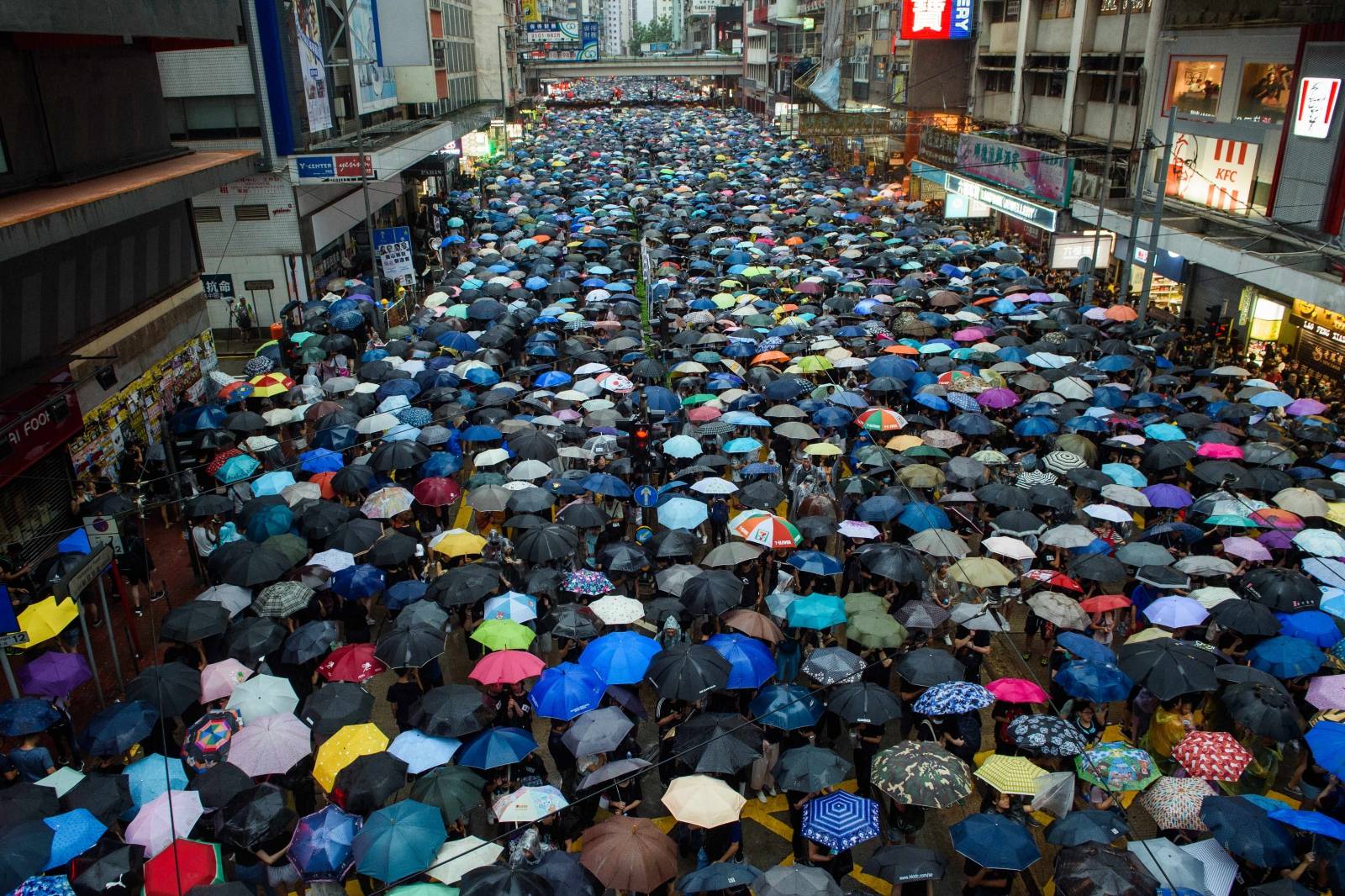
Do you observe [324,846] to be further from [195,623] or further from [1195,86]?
[1195,86]

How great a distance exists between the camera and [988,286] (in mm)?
25031

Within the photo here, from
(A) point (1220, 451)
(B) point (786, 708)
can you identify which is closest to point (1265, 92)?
(A) point (1220, 451)

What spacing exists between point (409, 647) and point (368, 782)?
6.11 feet

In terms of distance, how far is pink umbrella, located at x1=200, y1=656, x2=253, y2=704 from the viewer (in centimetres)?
921

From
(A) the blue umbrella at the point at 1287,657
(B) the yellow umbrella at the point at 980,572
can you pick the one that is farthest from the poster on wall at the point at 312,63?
(A) the blue umbrella at the point at 1287,657

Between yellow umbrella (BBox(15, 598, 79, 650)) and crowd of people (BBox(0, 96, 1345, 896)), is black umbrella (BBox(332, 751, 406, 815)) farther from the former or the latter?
yellow umbrella (BBox(15, 598, 79, 650))

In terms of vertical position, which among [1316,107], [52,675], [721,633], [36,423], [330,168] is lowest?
[721,633]

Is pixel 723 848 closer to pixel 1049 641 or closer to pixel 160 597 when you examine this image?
pixel 1049 641

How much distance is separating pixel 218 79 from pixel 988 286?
20705 millimetres

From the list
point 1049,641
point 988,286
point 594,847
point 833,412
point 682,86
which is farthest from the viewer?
point 682,86

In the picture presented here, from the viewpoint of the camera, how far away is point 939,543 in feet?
38.4

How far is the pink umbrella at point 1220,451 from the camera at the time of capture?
13.8 m

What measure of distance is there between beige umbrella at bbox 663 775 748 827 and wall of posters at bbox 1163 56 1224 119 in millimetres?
24597

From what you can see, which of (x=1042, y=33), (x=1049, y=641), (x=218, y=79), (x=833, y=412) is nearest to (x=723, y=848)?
(x=1049, y=641)
